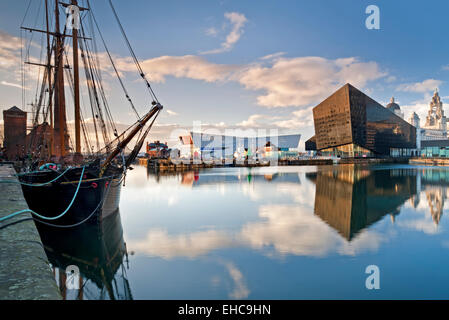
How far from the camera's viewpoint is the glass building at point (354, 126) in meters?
114

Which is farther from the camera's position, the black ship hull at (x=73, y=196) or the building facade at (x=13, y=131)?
the building facade at (x=13, y=131)

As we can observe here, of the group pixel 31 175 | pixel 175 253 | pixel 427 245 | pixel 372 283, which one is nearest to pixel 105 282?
pixel 175 253

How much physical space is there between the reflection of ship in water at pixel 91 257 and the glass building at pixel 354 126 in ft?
382

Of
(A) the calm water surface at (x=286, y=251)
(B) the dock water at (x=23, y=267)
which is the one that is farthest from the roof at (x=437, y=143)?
(B) the dock water at (x=23, y=267)

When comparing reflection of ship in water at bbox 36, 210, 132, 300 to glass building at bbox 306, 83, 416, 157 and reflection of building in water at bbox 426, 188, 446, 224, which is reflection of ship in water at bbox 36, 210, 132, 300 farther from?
glass building at bbox 306, 83, 416, 157

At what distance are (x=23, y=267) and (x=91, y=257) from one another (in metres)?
8.37

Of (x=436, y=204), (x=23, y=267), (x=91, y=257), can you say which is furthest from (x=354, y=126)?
(x=23, y=267)

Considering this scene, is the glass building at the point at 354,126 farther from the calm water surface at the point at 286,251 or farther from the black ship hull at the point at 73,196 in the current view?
the black ship hull at the point at 73,196

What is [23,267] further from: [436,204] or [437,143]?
[437,143]

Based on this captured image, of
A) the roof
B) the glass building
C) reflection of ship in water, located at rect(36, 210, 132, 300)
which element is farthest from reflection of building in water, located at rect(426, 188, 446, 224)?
the roof

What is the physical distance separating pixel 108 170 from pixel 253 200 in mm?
14572
